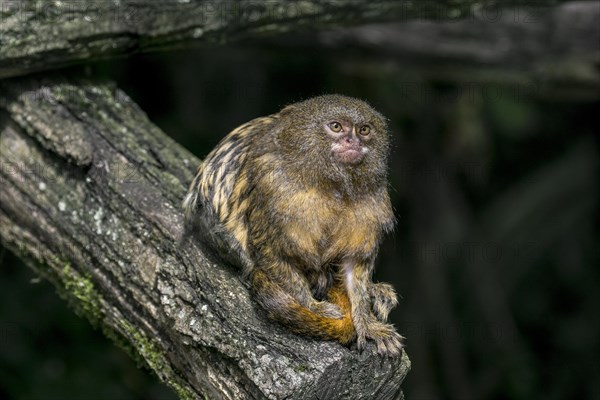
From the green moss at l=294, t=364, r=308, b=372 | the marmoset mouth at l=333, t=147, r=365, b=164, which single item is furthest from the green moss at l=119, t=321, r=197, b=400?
the marmoset mouth at l=333, t=147, r=365, b=164

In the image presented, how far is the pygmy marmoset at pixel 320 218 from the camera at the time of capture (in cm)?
337

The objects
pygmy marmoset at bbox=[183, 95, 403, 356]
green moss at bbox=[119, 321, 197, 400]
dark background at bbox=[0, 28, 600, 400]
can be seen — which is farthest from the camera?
dark background at bbox=[0, 28, 600, 400]

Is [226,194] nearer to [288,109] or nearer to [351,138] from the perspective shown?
[288,109]

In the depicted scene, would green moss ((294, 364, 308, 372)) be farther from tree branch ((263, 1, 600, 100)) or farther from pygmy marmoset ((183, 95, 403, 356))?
tree branch ((263, 1, 600, 100))

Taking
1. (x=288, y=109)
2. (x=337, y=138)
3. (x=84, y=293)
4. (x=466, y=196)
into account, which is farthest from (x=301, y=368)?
(x=466, y=196)

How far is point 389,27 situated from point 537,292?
2.42 meters

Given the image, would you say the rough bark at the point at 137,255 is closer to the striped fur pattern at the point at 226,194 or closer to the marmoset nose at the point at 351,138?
the striped fur pattern at the point at 226,194

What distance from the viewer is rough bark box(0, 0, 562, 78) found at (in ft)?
13.1

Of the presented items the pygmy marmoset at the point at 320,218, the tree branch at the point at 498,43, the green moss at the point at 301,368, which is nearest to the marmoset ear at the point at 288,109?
the pygmy marmoset at the point at 320,218

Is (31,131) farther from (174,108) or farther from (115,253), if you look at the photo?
(174,108)

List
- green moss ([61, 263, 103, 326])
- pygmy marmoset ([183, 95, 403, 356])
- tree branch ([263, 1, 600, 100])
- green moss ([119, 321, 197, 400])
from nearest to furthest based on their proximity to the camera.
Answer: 1. pygmy marmoset ([183, 95, 403, 356])
2. green moss ([119, 321, 197, 400])
3. green moss ([61, 263, 103, 326])
4. tree branch ([263, 1, 600, 100])

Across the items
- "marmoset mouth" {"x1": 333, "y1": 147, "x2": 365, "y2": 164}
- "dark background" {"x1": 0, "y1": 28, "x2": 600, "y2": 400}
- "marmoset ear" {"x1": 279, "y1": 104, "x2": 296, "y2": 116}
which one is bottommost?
"dark background" {"x1": 0, "y1": 28, "x2": 600, "y2": 400}

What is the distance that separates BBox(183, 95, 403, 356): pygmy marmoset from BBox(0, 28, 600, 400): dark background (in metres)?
2.57

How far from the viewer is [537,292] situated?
699 cm
